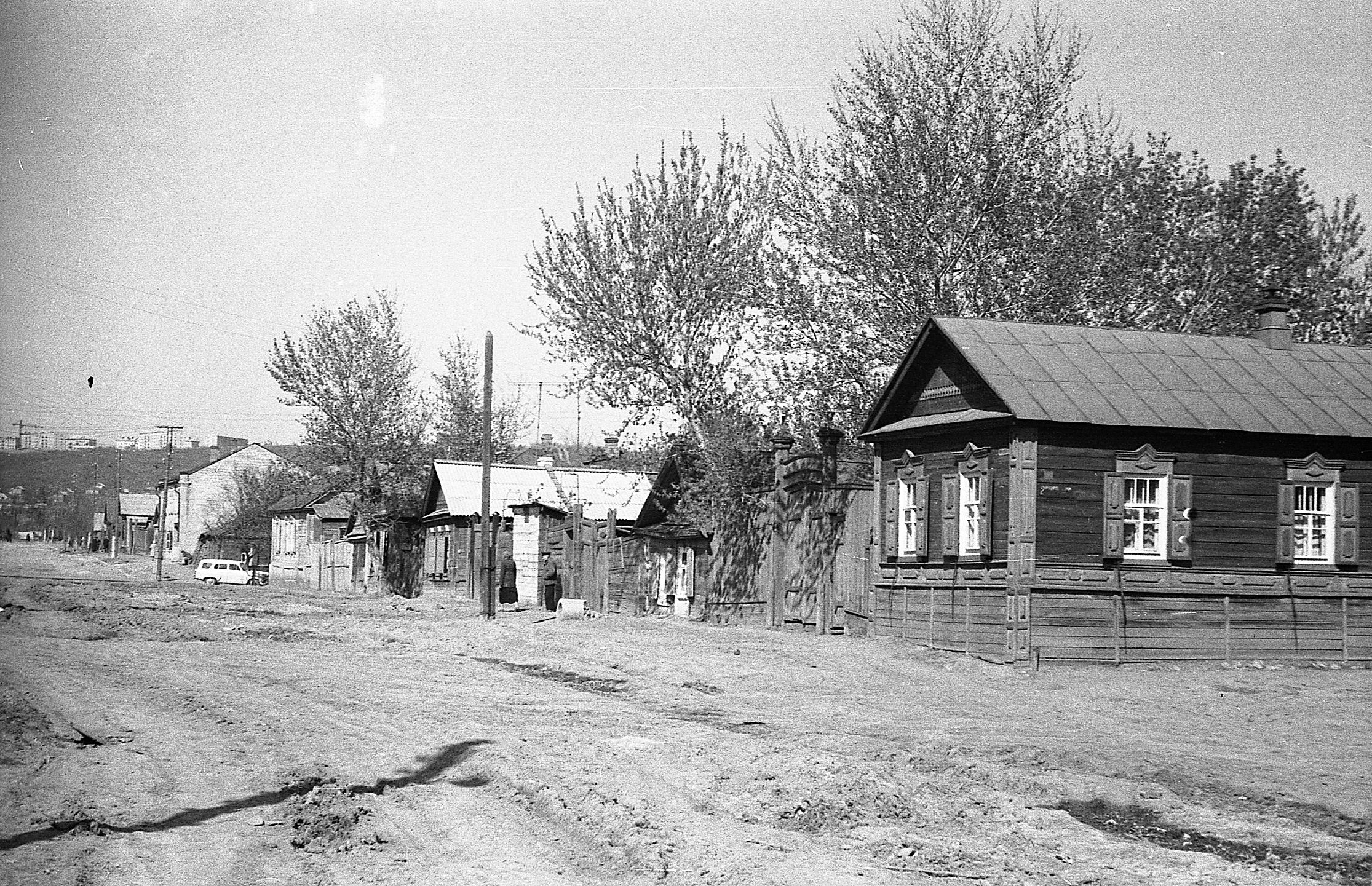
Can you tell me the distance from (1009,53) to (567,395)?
13030mm

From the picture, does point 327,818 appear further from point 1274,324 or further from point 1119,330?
point 1274,324

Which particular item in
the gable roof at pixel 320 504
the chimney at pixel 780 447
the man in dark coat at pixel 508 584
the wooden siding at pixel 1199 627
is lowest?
the man in dark coat at pixel 508 584

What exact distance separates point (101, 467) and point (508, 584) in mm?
123203

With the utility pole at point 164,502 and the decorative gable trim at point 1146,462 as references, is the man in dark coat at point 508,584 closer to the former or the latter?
the decorative gable trim at point 1146,462

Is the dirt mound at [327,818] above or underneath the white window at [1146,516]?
underneath

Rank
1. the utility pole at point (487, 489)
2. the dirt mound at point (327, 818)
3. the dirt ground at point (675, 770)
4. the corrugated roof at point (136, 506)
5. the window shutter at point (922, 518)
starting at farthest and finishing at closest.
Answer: the corrugated roof at point (136, 506), the utility pole at point (487, 489), the window shutter at point (922, 518), the dirt mound at point (327, 818), the dirt ground at point (675, 770)

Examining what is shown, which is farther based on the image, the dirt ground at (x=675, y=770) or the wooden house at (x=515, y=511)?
the wooden house at (x=515, y=511)

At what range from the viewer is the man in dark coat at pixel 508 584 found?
37.2 meters

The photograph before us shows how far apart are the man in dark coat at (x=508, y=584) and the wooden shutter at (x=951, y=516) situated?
1820 cm

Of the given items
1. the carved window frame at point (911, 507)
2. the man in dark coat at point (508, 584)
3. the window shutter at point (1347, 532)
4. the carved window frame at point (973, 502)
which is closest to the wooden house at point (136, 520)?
the man in dark coat at point (508, 584)

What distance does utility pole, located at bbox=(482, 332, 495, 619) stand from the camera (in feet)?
104

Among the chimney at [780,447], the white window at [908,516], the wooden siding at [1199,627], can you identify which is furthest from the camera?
the chimney at [780,447]

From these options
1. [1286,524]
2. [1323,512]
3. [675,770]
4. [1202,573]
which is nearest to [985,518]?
[1202,573]

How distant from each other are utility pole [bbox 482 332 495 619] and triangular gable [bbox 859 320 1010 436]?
A: 37.1 feet
